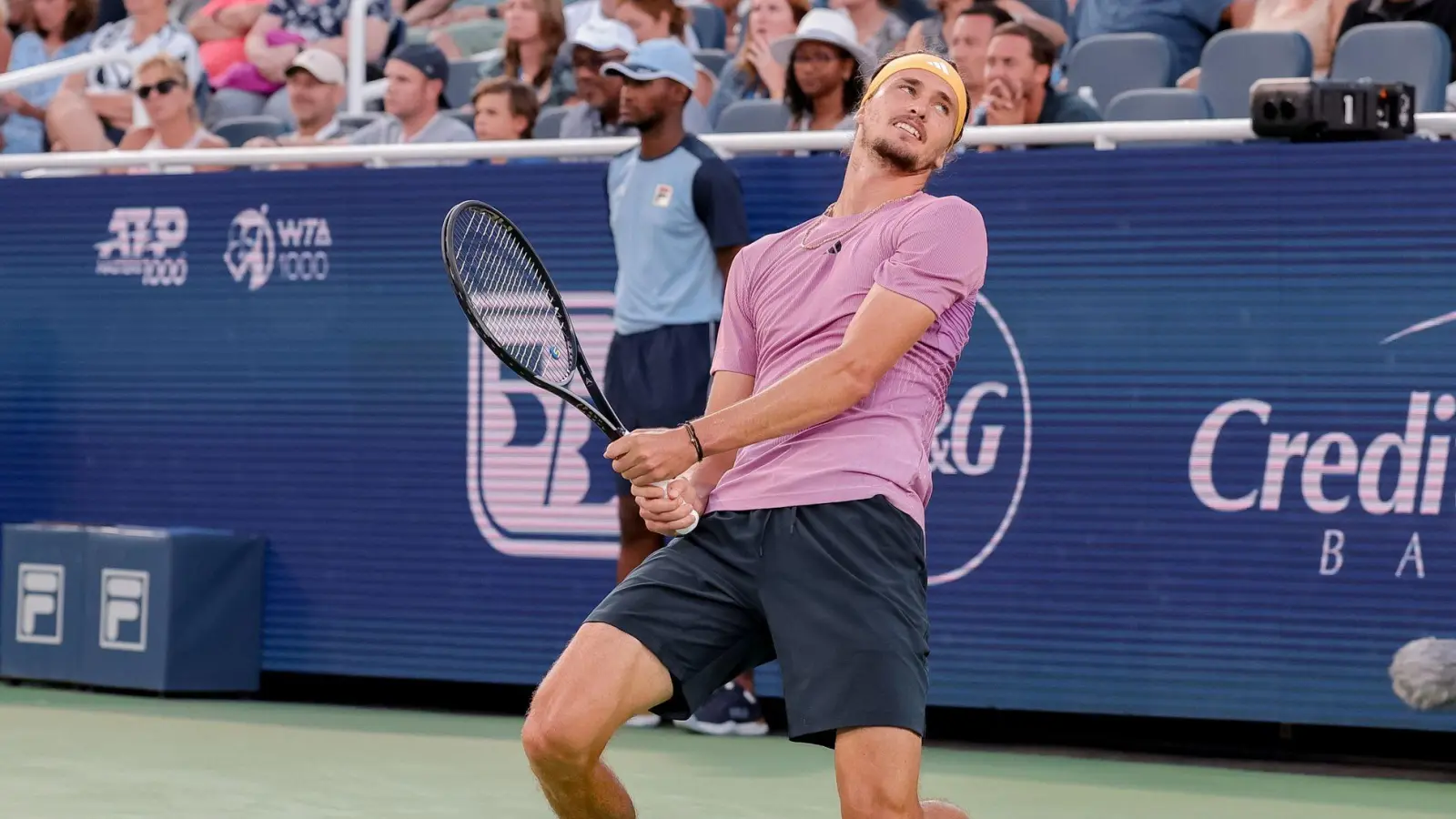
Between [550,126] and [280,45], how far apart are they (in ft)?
9.58

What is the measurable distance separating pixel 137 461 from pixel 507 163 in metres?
1.99

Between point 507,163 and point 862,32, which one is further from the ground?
point 862,32

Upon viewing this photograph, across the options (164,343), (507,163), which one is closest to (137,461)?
(164,343)

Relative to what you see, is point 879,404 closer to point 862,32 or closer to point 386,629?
point 386,629

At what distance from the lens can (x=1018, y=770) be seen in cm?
668

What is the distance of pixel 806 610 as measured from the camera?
4.01m

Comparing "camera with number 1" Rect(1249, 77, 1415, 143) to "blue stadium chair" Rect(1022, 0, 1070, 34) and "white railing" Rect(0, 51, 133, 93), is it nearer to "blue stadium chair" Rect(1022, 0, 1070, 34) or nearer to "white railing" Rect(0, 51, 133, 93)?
"blue stadium chair" Rect(1022, 0, 1070, 34)

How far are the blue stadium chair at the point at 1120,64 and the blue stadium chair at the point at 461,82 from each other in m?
3.42

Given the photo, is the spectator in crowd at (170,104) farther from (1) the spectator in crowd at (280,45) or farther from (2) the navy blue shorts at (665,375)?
(2) the navy blue shorts at (665,375)

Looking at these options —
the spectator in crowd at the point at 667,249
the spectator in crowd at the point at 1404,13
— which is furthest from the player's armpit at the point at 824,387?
the spectator in crowd at the point at 1404,13

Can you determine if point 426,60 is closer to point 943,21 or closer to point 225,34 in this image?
point 943,21

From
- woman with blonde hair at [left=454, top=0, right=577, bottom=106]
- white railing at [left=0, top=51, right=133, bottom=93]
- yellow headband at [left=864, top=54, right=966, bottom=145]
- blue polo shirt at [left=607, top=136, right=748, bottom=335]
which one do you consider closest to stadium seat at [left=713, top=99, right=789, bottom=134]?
blue polo shirt at [left=607, top=136, right=748, bottom=335]

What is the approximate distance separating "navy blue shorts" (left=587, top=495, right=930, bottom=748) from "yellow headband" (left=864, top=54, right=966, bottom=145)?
0.78 m

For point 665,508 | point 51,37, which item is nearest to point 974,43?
point 665,508
